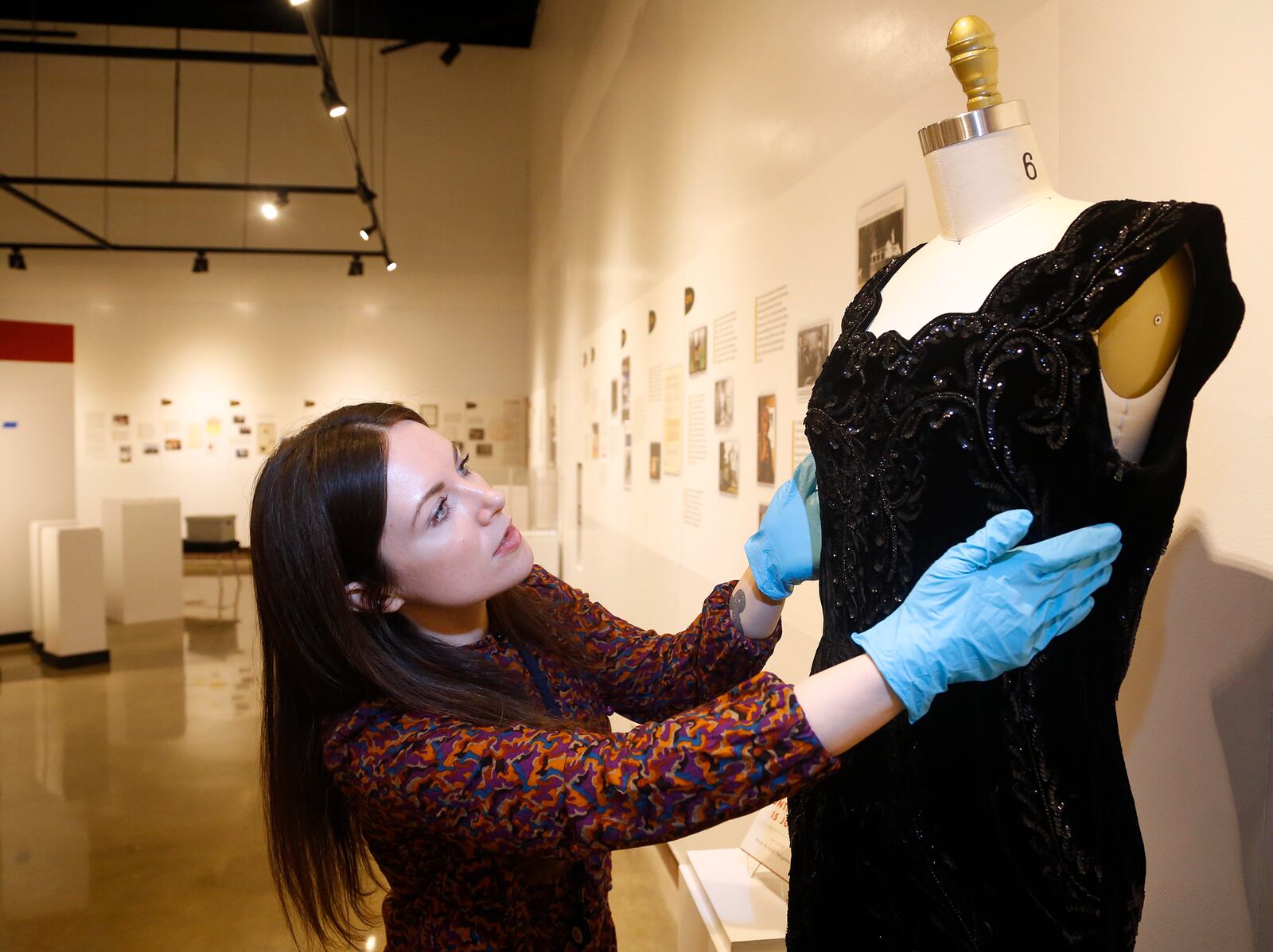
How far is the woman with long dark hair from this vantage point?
1.09 m

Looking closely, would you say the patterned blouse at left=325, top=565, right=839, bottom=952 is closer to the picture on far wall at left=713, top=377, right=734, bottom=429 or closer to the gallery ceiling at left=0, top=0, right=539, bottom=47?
the picture on far wall at left=713, top=377, right=734, bottom=429

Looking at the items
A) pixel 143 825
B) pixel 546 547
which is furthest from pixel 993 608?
pixel 546 547

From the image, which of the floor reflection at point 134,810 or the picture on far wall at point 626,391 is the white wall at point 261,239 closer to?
the floor reflection at point 134,810

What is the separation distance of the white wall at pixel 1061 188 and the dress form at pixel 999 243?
10.3 inches

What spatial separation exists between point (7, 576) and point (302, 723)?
8554mm

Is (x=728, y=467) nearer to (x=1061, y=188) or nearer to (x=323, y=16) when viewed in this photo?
(x=1061, y=188)

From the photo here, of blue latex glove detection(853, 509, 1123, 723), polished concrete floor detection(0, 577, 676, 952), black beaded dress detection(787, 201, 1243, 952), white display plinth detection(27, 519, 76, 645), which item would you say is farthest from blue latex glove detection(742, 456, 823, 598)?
white display plinth detection(27, 519, 76, 645)

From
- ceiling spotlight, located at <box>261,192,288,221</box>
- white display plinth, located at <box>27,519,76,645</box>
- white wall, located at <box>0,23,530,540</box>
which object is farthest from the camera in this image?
white wall, located at <box>0,23,530,540</box>

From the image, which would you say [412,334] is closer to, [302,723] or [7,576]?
[7,576]

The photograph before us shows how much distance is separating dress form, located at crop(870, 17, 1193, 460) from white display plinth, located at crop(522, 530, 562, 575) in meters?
5.85

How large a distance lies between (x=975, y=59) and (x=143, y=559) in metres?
9.76

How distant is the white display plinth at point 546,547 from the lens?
23.5 ft

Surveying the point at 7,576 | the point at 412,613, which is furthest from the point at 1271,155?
the point at 7,576

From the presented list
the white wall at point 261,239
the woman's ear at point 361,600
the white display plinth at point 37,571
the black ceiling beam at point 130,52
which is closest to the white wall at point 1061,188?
the woman's ear at point 361,600
